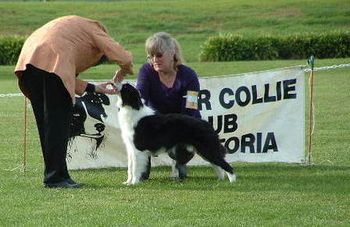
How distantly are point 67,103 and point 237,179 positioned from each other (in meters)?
1.82

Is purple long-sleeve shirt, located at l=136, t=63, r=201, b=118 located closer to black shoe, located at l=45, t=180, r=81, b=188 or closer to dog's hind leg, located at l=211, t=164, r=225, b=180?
dog's hind leg, located at l=211, t=164, r=225, b=180

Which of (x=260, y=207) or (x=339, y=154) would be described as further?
(x=339, y=154)

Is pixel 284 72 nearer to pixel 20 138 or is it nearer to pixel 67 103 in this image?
pixel 67 103

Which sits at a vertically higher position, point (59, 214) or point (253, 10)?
point (59, 214)

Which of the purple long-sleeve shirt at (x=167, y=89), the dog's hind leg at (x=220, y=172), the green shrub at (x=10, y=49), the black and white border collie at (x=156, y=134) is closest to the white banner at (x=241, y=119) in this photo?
the purple long-sleeve shirt at (x=167, y=89)

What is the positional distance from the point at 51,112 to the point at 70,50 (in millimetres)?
576

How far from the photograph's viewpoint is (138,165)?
832 cm

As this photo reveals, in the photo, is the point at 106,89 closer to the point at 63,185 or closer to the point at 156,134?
the point at 156,134

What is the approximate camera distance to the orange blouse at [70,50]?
7672mm

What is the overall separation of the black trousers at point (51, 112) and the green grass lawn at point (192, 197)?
0.26 metres

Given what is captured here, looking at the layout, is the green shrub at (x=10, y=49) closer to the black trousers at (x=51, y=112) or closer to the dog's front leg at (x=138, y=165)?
the dog's front leg at (x=138, y=165)

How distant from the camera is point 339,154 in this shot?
10.2 metres

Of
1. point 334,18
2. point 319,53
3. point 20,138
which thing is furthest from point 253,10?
point 20,138

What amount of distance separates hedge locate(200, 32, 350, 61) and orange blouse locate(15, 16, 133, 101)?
24206mm
